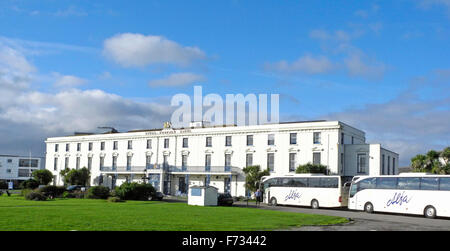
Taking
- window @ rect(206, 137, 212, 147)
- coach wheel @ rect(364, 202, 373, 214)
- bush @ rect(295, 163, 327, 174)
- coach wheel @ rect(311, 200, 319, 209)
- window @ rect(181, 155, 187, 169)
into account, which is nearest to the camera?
coach wheel @ rect(364, 202, 373, 214)

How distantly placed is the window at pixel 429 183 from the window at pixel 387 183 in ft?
6.76

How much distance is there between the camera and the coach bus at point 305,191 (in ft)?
126

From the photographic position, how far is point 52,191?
43.5m

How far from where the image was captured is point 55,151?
81375mm

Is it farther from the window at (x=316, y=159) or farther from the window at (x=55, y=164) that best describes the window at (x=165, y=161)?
the window at (x=55, y=164)

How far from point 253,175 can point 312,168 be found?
7028 mm

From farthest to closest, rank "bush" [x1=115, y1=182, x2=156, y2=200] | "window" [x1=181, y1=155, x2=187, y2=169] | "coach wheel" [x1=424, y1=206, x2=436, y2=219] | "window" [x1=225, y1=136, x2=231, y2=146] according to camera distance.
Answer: "window" [x1=181, y1=155, x2=187, y2=169], "window" [x1=225, y1=136, x2=231, y2=146], "bush" [x1=115, y1=182, x2=156, y2=200], "coach wheel" [x1=424, y1=206, x2=436, y2=219]

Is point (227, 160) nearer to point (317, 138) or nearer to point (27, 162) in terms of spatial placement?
point (317, 138)

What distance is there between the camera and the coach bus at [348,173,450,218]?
30438 millimetres

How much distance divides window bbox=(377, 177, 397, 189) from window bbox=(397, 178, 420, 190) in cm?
44

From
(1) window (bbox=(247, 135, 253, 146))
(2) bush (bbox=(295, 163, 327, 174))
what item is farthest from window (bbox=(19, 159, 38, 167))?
(2) bush (bbox=(295, 163, 327, 174))

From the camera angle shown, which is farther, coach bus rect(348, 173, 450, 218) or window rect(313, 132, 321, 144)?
window rect(313, 132, 321, 144)

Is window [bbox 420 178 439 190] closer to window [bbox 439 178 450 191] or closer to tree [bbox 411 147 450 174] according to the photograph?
window [bbox 439 178 450 191]
